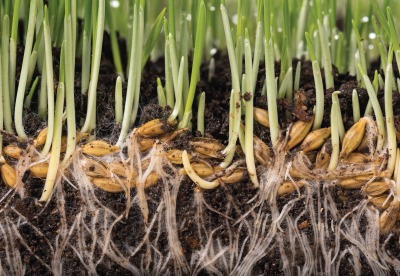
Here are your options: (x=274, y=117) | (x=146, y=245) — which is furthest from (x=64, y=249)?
(x=274, y=117)

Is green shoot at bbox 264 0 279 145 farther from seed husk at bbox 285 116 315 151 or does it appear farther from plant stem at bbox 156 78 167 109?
plant stem at bbox 156 78 167 109

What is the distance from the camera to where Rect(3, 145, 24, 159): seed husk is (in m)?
0.59

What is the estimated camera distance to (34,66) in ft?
A: 2.16

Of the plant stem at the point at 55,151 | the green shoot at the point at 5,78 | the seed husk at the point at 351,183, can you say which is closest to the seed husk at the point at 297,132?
the seed husk at the point at 351,183

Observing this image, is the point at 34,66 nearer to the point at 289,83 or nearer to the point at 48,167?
the point at 48,167

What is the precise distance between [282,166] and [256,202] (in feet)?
0.29

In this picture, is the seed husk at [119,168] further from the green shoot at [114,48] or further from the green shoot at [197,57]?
the green shoot at [114,48]

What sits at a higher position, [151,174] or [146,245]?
[151,174]

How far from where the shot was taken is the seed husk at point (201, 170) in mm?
601

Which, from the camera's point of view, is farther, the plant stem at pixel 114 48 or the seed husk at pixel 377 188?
the plant stem at pixel 114 48

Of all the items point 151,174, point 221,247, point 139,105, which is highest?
point 139,105

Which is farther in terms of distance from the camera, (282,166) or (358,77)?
(358,77)

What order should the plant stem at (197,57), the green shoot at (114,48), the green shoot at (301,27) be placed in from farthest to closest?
the green shoot at (301,27)
the green shoot at (114,48)
the plant stem at (197,57)

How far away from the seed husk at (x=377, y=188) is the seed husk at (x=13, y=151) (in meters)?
0.67
